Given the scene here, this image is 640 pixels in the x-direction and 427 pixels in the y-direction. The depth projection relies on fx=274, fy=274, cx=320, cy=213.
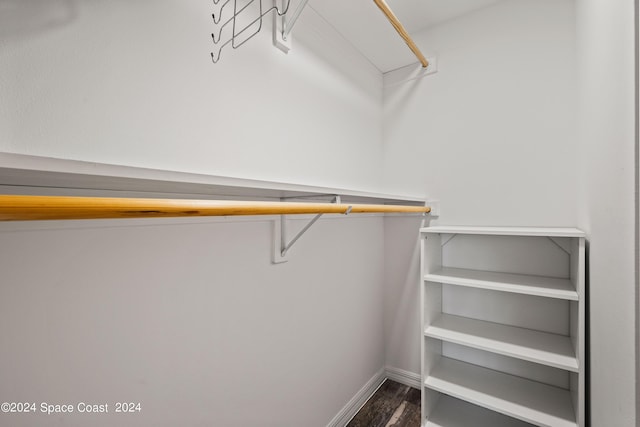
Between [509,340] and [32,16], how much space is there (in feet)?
6.64

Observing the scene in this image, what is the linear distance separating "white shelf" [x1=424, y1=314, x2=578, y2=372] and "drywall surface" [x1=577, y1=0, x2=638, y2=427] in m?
0.17

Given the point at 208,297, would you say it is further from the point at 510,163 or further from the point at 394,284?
the point at 510,163

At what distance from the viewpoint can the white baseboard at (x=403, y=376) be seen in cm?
186

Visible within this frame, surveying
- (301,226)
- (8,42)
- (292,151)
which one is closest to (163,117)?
(8,42)

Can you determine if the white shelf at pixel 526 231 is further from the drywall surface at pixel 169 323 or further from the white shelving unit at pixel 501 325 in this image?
the drywall surface at pixel 169 323

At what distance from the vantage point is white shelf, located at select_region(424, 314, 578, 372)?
118cm

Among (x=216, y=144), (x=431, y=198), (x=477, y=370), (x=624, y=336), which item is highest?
(x=216, y=144)

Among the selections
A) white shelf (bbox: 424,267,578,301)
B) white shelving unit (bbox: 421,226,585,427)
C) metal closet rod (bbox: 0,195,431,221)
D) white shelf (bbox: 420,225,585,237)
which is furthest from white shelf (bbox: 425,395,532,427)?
metal closet rod (bbox: 0,195,431,221)

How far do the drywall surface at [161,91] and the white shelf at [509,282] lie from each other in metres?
0.85

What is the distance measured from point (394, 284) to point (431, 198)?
0.66 meters

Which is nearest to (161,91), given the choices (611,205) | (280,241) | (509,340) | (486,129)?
(280,241)

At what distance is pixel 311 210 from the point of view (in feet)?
2.59

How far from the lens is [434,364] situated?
1.58 m

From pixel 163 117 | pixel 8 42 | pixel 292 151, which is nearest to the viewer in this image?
pixel 8 42
